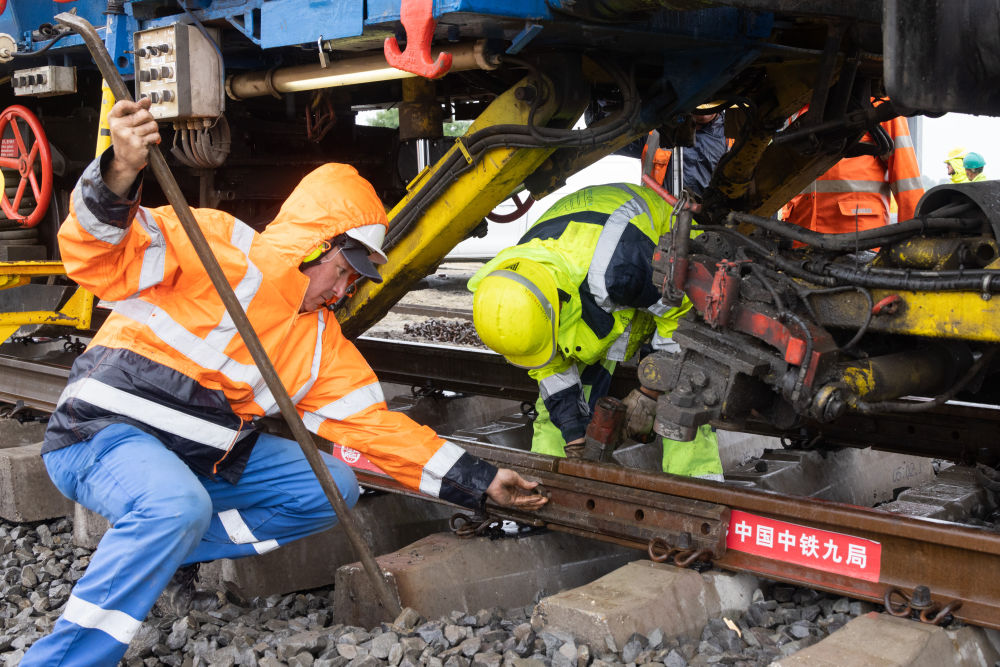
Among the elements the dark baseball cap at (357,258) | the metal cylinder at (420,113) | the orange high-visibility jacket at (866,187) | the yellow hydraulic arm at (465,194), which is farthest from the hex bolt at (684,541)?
the orange high-visibility jacket at (866,187)

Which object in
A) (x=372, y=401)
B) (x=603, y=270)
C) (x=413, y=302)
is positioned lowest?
(x=413, y=302)

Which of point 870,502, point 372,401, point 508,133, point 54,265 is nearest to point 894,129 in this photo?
point 870,502

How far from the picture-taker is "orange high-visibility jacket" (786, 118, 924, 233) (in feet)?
22.1

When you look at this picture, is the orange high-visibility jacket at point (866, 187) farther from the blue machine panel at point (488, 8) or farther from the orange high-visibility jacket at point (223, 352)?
the orange high-visibility jacket at point (223, 352)

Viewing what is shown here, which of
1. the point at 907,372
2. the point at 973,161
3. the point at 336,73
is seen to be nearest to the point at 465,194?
the point at 336,73

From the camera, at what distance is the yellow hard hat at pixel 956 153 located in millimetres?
9625

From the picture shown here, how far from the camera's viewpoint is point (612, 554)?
12.8ft

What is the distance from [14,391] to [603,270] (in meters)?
3.82

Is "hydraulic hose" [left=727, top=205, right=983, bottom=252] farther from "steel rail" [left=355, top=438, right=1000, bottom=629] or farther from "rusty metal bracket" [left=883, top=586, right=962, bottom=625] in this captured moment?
"rusty metal bracket" [left=883, top=586, right=962, bottom=625]

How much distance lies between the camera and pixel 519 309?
3.95m

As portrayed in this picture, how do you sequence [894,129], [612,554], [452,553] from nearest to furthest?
[452,553] < [612,554] < [894,129]

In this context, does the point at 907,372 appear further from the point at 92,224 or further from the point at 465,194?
the point at 92,224

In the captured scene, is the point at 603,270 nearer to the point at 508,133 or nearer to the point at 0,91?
the point at 508,133

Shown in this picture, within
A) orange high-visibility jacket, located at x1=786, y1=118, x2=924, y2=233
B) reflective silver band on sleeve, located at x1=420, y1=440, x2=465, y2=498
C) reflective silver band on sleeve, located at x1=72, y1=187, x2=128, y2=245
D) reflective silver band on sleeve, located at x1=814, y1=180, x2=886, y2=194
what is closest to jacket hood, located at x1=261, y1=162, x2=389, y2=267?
reflective silver band on sleeve, located at x1=72, y1=187, x2=128, y2=245
